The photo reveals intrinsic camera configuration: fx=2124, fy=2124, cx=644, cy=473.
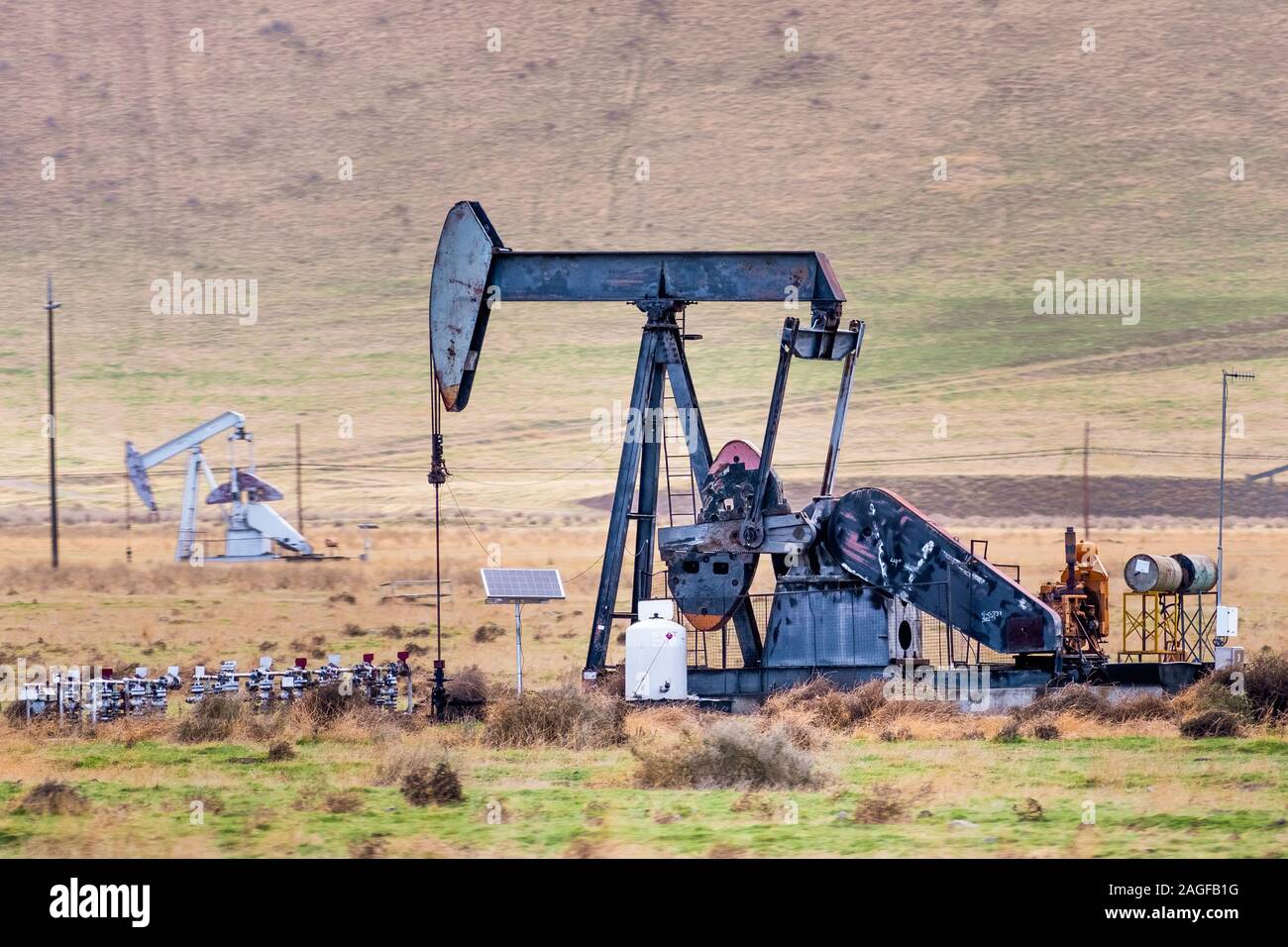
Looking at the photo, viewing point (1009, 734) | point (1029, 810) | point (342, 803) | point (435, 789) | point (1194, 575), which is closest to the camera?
point (1029, 810)

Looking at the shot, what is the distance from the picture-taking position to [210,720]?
19938 millimetres

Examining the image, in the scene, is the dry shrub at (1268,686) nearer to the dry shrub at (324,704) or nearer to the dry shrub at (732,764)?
the dry shrub at (732,764)

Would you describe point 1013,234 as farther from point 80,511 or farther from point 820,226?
point 80,511

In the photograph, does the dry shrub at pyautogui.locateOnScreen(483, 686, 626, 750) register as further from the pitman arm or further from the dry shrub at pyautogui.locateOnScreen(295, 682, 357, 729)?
the pitman arm

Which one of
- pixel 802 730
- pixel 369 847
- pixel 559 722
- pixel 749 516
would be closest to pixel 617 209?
pixel 749 516

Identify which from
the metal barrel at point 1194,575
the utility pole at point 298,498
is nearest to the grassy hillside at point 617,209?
the utility pole at point 298,498

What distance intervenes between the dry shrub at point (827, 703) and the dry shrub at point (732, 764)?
12.3 ft

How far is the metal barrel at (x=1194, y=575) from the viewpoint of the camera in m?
23.0

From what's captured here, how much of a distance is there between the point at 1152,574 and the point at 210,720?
9900 mm

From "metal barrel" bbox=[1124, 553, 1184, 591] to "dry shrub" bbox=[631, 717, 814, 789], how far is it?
25.1ft

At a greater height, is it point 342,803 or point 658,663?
point 658,663

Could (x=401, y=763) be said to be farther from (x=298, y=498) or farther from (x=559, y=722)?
(x=298, y=498)

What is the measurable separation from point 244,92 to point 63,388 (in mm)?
34435
